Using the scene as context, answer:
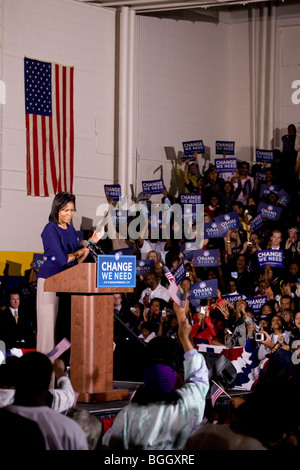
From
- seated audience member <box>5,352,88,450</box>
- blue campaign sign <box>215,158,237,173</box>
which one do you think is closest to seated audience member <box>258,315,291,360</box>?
seated audience member <box>5,352,88,450</box>

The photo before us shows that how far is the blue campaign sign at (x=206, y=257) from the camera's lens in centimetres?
Answer: 1051

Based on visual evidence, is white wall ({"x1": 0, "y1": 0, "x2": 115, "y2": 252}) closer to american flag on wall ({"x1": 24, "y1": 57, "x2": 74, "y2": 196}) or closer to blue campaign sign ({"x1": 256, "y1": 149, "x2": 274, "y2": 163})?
american flag on wall ({"x1": 24, "y1": 57, "x2": 74, "y2": 196})

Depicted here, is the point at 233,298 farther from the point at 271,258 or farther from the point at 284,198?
the point at 284,198

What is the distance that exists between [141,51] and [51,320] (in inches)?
375

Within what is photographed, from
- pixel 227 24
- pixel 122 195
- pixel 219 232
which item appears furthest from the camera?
pixel 227 24

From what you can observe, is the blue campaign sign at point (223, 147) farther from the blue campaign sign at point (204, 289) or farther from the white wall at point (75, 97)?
the blue campaign sign at point (204, 289)

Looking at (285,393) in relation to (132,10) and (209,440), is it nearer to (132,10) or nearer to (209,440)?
(209,440)

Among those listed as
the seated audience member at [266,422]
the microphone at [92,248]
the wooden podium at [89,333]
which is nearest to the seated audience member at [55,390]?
the seated audience member at [266,422]

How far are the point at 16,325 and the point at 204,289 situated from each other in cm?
273

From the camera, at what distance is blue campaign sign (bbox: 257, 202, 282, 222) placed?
38.3 feet

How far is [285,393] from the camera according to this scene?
2.75 metres

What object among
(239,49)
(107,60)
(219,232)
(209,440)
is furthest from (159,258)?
(209,440)

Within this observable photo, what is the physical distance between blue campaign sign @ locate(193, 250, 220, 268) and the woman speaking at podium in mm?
4748

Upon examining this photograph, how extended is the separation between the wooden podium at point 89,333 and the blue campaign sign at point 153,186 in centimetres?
767
